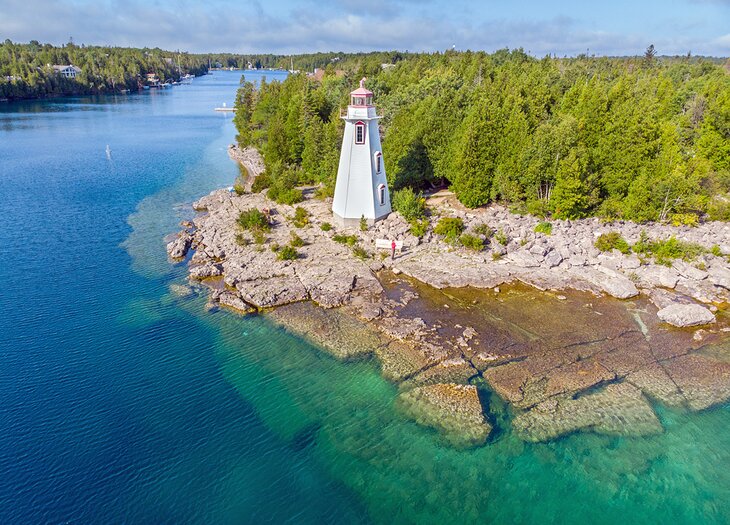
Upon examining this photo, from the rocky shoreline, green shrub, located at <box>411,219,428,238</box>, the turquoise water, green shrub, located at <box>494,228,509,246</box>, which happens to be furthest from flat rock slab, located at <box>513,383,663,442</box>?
green shrub, located at <box>411,219,428,238</box>

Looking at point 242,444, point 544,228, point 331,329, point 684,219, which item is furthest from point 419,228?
point 242,444

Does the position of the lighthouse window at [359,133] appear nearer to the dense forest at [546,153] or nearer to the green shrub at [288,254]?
the dense forest at [546,153]

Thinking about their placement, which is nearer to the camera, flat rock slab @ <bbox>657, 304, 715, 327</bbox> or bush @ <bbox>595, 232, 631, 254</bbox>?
flat rock slab @ <bbox>657, 304, 715, 327</bbox>

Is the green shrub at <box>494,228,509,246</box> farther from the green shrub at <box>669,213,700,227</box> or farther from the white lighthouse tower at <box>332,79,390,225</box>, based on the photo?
the green shrub at <box>669,213,700,227</box>

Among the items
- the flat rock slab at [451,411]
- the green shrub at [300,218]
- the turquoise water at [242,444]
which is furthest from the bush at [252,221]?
the flat rock slab at [451,411]

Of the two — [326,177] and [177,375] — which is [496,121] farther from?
[177,375]

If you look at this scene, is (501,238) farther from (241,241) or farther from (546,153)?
(241,241)

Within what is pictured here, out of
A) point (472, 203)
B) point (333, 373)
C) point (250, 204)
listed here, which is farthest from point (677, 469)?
point (250, 204)
